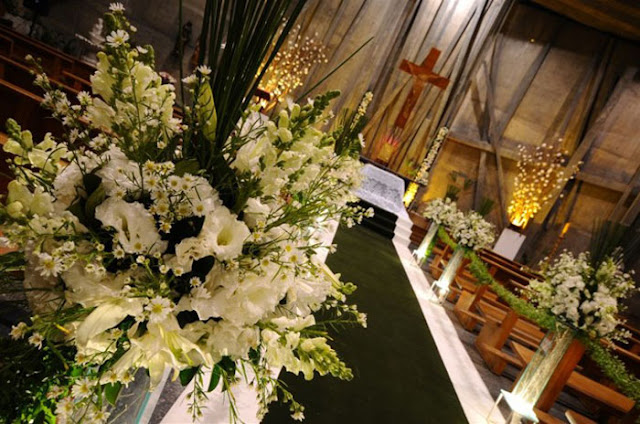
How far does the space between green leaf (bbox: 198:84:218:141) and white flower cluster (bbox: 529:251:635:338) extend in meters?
3.43

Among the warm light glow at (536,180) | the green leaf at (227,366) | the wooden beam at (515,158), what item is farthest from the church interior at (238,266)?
the warm light glow at (536,180)

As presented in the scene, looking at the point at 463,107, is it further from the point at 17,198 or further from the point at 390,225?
the point at 17,198

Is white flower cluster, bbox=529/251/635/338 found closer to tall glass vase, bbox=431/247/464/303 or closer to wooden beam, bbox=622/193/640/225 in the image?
tall glass vase, bbox=431/247/464/303

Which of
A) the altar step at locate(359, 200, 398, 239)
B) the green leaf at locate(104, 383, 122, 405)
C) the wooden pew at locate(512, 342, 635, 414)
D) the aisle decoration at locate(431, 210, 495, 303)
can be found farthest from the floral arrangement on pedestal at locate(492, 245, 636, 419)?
the altar step at locate(359, 200, 398, 239)

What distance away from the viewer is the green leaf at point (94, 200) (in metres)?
0.69

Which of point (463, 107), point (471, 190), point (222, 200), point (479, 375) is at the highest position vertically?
point (463, 107)

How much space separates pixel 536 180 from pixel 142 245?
47.7ft

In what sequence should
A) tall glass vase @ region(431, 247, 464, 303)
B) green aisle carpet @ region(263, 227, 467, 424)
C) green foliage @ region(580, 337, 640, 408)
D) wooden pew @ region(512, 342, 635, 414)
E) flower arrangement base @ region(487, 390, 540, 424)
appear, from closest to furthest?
green aisle carpet @ region(263, 227, 467, 424)
flower arrangement base @ region(487, 390, 540, 424)
green foliage @ region(580, 337, 640, 408)
wooden pew @ region(512, 342, 635, 414)
tall glass vase @ region(431, 247, 464, 303)

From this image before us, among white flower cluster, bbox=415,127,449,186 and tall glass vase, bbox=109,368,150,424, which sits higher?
white flower cluster, bbox=415,127,449,186

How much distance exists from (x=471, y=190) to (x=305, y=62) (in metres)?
7.27

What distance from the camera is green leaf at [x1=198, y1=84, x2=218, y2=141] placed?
2.44ft

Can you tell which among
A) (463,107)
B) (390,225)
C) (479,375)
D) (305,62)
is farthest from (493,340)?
(463,107)

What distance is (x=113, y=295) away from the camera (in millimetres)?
678

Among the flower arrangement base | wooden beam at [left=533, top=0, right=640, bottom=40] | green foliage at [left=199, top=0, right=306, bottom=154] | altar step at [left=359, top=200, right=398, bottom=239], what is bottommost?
the flower arrangement base
